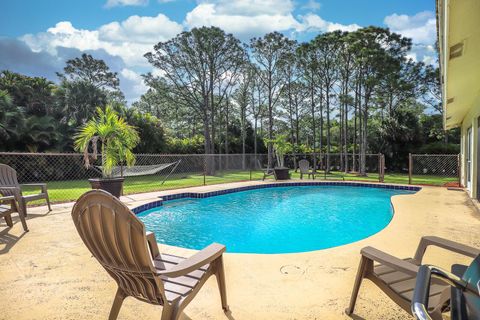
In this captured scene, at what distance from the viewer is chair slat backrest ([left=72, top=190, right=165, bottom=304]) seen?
1.50m

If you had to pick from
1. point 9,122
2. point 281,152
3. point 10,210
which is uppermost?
point 9,122

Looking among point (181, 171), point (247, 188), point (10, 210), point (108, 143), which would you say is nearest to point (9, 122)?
point (181, 171)

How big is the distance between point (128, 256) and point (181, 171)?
656 inches

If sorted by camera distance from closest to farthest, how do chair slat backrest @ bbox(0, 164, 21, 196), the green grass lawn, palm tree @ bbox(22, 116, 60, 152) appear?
chair slat backrest @ bbox(0, 164, 21, 196) < the green grass lawn < palm tree @ bbox(22, 116, 60, 152)

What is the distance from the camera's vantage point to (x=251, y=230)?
5.59 metres

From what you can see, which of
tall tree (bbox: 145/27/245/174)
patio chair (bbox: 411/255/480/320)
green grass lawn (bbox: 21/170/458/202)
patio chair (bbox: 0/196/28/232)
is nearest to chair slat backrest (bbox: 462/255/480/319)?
patio chair (bbox: 411/255/480/320)

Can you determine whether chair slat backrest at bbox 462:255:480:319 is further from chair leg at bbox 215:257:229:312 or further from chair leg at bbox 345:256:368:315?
chair leg at bbox 215:257:229:312

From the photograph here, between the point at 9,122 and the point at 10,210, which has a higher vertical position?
the point at 9,122

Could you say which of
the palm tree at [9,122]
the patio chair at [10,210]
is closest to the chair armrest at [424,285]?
the patio chair at [10,210]

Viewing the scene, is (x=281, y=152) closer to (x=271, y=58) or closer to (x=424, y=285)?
(x=271, y=58)

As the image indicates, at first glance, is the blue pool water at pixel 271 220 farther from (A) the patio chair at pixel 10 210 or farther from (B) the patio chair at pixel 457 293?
(B) the patio chair at pixel 457 293

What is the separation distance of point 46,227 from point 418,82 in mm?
20922

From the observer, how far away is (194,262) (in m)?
1.70

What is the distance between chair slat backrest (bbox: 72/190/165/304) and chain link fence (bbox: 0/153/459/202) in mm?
6590
